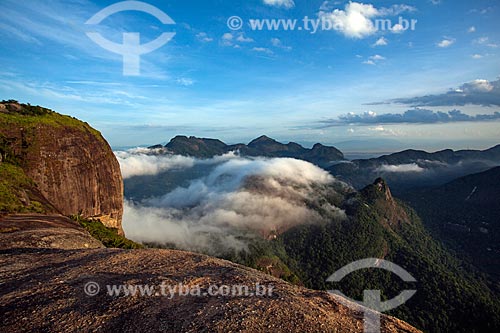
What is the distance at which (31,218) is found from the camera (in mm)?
21188

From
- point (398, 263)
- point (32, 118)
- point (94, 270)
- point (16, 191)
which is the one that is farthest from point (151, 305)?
point (398, 263)

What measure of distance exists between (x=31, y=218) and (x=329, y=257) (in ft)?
447

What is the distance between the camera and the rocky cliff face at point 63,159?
31.9 m

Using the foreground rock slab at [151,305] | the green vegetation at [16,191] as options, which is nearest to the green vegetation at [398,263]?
the foreground rock slab at [151,305]

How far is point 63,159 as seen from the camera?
34250 mm

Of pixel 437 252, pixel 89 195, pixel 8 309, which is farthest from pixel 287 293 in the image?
pixel 437 252

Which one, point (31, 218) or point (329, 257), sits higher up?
point (31, 218)

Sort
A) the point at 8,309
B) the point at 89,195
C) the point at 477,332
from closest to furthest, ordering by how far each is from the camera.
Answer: the point at 8,309 < the point at 89,195 < the point at 477,332

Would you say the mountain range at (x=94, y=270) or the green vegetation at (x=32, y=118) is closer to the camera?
the mountain range at (x=94, y=270)

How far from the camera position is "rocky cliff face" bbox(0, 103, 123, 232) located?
3192cm

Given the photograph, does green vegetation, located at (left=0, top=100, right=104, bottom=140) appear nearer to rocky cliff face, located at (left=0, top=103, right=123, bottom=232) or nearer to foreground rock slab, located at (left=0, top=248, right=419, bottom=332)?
rocky cliff face, located at (left=0, top=103, right=123, bottom=232)

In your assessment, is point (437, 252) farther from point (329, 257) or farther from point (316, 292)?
point (316, 292)
